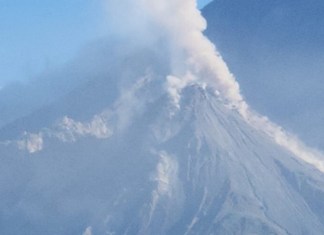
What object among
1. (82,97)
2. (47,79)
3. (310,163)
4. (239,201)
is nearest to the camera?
(239,201)

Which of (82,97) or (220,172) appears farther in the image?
(82,97)

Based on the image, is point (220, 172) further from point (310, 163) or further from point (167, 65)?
point (167, 65)

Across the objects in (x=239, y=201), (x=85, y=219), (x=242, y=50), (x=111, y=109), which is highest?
(x=242, y=50)

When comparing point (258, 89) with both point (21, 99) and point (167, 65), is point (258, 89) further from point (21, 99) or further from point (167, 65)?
point (21, 99)

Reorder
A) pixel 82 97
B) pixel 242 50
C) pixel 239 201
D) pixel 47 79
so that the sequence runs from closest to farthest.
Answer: pixel 239 201
pixel 82 97
pixel 242 50
pixel 47 79

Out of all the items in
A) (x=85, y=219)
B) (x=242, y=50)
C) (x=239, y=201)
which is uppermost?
(x=242, y=50)

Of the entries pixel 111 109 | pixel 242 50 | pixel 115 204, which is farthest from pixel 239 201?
pixel 242 50

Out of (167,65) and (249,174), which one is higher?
(167,65)

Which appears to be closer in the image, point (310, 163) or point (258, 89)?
point (310, 163)

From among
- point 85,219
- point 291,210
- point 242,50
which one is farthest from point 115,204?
point 242,50

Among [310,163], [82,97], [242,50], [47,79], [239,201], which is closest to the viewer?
[239,201]
